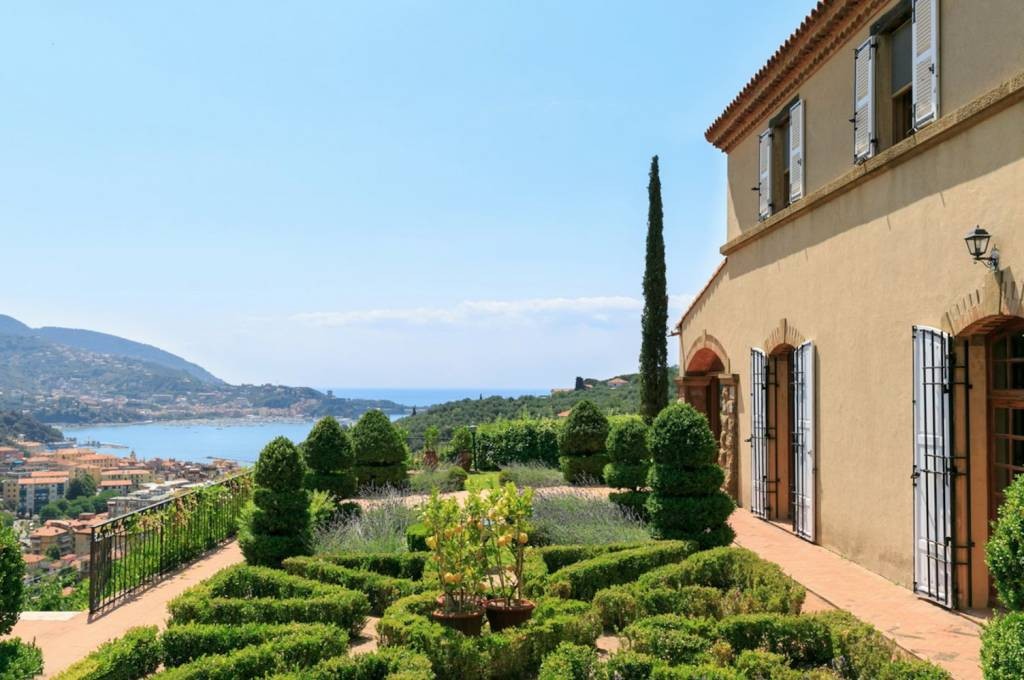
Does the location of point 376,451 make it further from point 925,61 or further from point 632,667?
point 925,61

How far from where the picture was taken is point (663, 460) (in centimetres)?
1016

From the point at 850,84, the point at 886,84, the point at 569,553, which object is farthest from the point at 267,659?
the point at 850,84

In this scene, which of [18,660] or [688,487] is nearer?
[18,660]

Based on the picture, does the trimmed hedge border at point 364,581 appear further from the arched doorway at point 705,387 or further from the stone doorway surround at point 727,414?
the arched doorway at point 705,387

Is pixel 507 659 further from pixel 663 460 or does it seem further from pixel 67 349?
pixel 67 349

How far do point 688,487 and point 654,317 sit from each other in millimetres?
11716

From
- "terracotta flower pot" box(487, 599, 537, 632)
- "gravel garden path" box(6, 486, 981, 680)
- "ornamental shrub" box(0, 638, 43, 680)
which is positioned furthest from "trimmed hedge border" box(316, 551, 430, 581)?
"ornamental shrub" box(0, 638, 43, 680)

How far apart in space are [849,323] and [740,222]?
517 centimetres

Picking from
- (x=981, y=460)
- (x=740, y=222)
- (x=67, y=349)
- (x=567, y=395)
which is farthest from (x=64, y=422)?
(x=981, y=460)

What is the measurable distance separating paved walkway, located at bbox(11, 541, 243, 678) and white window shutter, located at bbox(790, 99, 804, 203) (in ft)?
34.0

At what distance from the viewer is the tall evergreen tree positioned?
20828mm

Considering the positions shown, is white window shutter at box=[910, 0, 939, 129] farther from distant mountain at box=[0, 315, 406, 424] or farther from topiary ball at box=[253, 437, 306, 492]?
distant mountain at box=[0, 315, 406, 424]

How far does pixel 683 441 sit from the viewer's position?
393 inches

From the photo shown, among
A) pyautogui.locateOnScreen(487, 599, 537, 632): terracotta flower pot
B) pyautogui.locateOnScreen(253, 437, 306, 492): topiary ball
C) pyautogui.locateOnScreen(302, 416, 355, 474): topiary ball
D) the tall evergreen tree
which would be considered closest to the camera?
pyautogui.locateOnScreen(487, 599, 537, 632): terracotta flower pot
